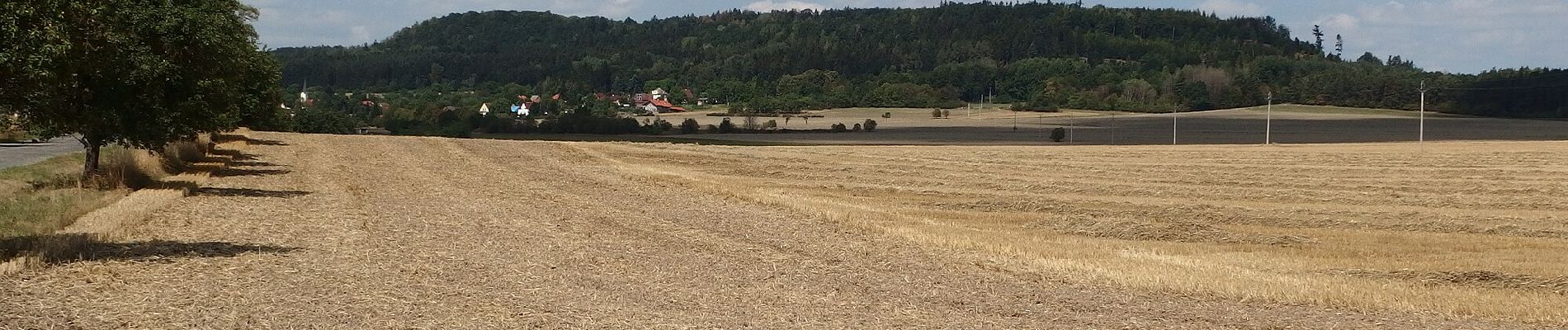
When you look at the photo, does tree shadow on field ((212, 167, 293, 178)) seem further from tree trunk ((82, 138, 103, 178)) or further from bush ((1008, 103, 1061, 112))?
bush ((1008, 103, 1061, 112))

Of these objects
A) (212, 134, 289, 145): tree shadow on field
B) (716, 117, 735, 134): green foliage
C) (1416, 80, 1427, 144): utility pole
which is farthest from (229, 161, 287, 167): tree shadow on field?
(716, 117, 735, 134): green foliage

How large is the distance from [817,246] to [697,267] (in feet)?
11.7

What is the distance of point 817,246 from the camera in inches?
803

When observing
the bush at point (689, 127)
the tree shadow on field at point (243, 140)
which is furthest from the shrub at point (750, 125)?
the tree shadow on field at point (243, 140)

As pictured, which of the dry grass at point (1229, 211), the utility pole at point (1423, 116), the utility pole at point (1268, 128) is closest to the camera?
→ the dry grass at point (1229, 211)

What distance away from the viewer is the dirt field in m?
94.6

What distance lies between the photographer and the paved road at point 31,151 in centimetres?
3975

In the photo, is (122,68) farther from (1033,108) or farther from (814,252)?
(1033,108)

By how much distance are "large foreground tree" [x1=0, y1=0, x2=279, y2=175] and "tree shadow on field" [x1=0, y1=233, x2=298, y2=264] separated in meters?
1.85

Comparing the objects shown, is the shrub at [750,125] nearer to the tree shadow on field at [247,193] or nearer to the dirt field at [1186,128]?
the dirt field at [1186,128]

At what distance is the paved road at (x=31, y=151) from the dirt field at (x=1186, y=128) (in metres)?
44.8

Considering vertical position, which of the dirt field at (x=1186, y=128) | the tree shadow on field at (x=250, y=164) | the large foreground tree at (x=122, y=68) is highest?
the large foreground tree at (x=122, y=68)

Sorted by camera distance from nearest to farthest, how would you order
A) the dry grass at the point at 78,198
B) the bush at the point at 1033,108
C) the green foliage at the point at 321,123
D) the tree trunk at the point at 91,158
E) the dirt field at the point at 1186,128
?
the dry grass at the point at 78,198 → the tree trunk at the point at 91,158 → the dirt field at the point at 1186,128 → the green foliage at the point at 321,123 → the bush at the point at 1033,108

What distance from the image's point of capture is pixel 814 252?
64.1 ft
